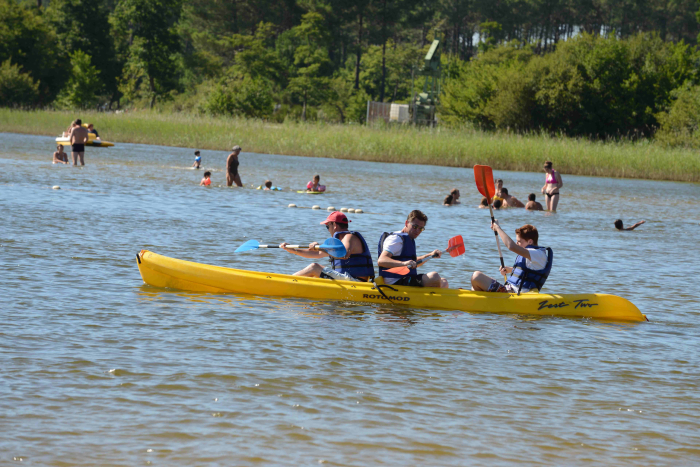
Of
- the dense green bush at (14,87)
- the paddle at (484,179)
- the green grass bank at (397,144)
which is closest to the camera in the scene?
the paddle at (484,179)

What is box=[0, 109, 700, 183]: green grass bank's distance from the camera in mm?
32562

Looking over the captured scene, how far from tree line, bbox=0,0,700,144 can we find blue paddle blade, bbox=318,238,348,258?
122ft

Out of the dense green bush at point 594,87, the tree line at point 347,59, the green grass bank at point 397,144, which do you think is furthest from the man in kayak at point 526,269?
the dense green bush at point 594,87

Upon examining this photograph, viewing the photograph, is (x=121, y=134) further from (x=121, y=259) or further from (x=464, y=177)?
(x=121, y=259)

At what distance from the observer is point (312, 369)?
6176 mm

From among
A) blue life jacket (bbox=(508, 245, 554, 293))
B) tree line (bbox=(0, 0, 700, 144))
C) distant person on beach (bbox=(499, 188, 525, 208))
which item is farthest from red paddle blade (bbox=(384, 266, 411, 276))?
tree line (bbox=(0, 0, 700, 144))

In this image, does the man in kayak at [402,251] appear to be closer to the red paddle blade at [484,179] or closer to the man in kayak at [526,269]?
the man in kayak at [526,269]

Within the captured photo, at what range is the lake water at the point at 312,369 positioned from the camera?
474 cm

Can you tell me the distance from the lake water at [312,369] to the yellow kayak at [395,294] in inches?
5.5

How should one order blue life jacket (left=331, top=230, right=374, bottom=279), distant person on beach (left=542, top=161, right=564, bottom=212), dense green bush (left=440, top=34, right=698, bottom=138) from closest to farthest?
blue life jacket (left=331, top=230, right=374, bottom=279), distant person on beach (left=542, top=161, right=564, bottom=212), dense green bush (left=440, top=34, right=698, bottom=138)

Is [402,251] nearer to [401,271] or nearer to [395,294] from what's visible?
[401,271]

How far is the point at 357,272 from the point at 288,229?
628 centimetres

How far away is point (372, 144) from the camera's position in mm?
34625

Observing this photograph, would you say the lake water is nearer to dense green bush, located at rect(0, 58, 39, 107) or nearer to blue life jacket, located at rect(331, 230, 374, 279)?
blue life jacket, located at rect(331, 230, 374, 279)
